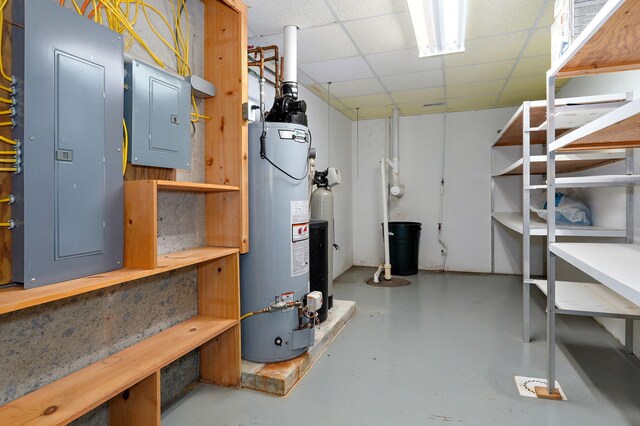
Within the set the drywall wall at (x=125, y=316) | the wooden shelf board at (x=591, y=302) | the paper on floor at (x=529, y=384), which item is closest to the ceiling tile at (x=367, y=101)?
the drywall wall at (x=125, y=316)

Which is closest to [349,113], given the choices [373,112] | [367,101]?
[373,112]

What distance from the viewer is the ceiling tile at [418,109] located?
4.56m

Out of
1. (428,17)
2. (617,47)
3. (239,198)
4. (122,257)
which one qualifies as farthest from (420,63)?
(122,257)

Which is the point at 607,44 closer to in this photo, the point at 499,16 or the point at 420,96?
the point at 499,16

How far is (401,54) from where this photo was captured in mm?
2949

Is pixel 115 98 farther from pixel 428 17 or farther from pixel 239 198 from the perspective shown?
pixel 428 17

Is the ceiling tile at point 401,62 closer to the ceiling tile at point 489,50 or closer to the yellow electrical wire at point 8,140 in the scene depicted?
the ceiling tile at point 489,50

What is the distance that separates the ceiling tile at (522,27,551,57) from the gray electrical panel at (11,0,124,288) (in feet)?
9.14

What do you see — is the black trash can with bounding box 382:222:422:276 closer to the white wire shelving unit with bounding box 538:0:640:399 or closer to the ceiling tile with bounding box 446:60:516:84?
the ceiling tile with bounding box 446:60:516:84

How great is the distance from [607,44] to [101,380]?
→ 225 cm

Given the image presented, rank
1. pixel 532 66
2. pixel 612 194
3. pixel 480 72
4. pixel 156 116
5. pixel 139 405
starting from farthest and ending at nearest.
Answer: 1. pixel 480 72
2. pixel 532 66
3. pixel 612 194
4. pixel 156 116
5. pixel 139 405

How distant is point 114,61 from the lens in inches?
51.3

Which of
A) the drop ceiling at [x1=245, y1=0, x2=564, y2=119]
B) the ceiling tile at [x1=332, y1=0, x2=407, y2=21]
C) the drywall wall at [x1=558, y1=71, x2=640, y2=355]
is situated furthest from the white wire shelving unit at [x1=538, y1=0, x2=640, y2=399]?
the ceiling tile at [x1=332, y1=0, x2=407, y2=21]

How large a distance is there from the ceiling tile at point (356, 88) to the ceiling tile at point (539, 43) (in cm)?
136
